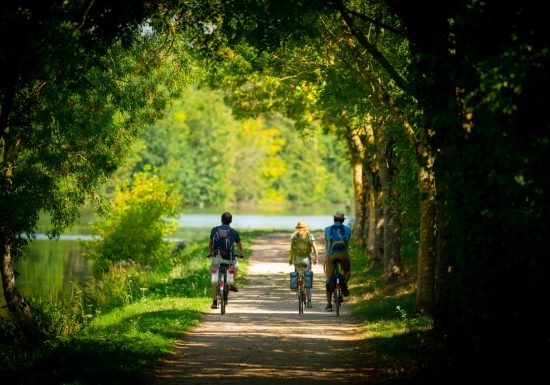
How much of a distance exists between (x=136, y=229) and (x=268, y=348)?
2474 centimetres

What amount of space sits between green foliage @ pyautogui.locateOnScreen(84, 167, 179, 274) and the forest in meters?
0.42

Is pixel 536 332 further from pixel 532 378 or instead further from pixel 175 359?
pixel 175 359

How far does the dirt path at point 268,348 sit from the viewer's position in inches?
440

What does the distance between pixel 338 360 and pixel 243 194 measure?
122667 millimetres

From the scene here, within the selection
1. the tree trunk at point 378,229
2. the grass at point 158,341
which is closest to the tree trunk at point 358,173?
the tree trunk at point 378,229

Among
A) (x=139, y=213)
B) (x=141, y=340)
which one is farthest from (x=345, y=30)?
(x=139, y=213)

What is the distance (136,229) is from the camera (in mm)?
37750

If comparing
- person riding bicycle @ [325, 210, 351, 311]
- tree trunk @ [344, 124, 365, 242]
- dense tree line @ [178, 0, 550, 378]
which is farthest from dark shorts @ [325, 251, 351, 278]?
tree trunk @ [344, 124, 365, 242]

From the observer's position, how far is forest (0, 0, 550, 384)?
9070 millimetres

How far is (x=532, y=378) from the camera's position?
9.46m

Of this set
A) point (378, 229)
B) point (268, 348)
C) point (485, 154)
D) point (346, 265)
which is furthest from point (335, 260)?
point (378, 229)

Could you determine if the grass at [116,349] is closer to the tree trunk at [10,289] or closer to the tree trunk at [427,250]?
the tree trunk at [10,289]

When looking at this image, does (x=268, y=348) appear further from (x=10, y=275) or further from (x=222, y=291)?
(x=10, y=275)

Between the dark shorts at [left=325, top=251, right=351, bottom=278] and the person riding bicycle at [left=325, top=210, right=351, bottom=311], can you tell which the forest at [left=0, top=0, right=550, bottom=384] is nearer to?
the person riding bicycle at [left=325, top=210, right=351, bottom=311]
